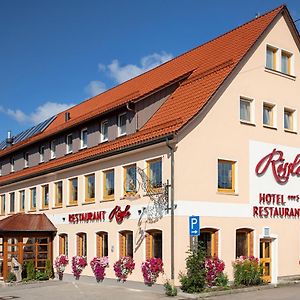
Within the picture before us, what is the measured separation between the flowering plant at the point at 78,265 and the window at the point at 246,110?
32.2 ft

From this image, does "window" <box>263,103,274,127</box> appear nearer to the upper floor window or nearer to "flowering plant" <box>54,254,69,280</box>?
the upper floor window

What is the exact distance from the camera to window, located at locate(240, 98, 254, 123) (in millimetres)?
24078

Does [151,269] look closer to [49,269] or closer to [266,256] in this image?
[266,256]

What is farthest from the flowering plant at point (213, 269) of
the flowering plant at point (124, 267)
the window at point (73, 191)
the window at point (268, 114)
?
the window at point (73, 191)

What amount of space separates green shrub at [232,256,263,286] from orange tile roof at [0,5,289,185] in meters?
5.88

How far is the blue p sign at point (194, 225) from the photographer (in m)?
20.5

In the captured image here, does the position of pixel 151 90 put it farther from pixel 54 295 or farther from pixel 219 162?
pixel 54 295

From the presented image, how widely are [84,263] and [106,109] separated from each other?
737 centimetres

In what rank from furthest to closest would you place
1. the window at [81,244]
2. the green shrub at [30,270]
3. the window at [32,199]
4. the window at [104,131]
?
the window at [32,199]
the green shrub at [30,270]
the window at [104,131]
the window at [81,244]

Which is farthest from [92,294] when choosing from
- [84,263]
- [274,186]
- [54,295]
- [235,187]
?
[274,186]

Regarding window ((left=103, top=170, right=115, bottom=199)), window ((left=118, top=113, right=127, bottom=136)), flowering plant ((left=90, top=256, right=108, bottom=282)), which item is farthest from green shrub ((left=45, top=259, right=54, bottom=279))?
window ((left=118, top=113, right=127, bottom=136))

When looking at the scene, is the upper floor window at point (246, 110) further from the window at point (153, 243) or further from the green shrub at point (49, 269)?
the green shrub at point (49, 269)

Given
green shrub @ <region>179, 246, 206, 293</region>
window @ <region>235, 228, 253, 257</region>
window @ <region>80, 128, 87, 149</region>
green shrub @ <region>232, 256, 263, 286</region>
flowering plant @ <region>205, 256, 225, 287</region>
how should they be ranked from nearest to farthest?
green shrub @ <region>179, 246, 206, 293</region> → flowering plant @ <region>205, 256, 225, 287</region> → green shrub @ <region>232, 256, 263, 286</region> → window @ <region>235, 228, 253, 257</region> → window @ <region>80, 128, 87, 149</region>

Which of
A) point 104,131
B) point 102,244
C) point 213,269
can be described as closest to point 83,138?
point 104,131
